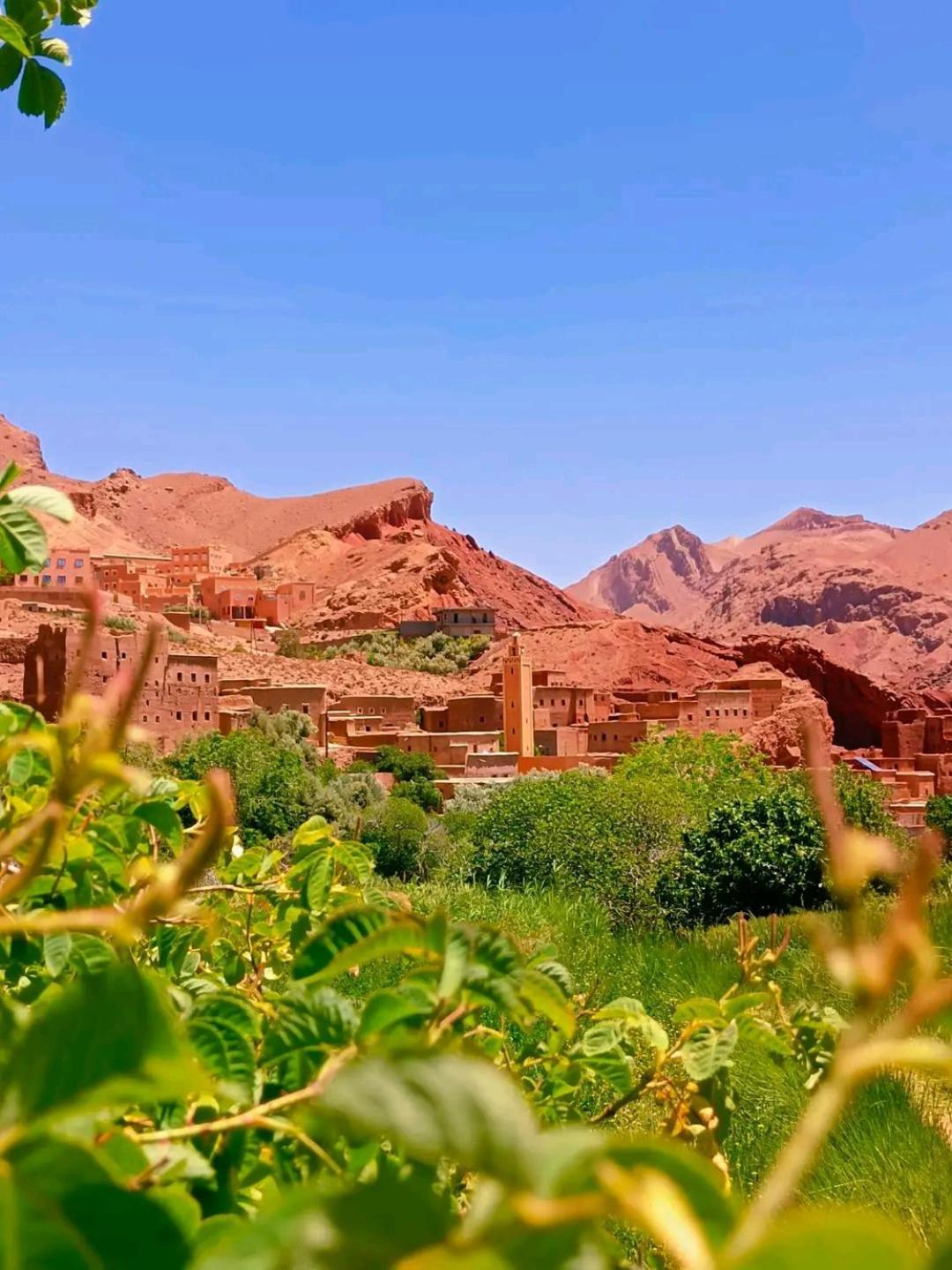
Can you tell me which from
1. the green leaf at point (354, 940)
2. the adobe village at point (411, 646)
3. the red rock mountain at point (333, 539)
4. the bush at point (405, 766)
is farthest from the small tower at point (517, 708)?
the green leaf at point (354, 940)

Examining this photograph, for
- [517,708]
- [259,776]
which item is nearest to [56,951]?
[259,776]

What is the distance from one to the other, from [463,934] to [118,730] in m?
0.38

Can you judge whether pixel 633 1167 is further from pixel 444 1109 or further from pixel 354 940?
pixel 354 940

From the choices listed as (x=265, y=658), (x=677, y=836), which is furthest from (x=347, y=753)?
(x=677, y=836)

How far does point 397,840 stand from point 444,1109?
15770 millimetres

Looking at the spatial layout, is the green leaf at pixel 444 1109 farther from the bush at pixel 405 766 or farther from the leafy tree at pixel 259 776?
the bush at pixel 405 766

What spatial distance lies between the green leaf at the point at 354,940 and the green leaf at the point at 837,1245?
429 millimetres

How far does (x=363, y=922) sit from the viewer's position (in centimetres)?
96

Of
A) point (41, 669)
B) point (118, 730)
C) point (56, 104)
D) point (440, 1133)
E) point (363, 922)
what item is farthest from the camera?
point (56, 104)

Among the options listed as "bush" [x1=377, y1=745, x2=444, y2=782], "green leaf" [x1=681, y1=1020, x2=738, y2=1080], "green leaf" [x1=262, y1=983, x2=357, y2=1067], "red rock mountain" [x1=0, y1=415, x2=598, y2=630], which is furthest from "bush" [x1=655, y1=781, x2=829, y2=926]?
"red rock mountain" [x1=0, y1=415, x2=598, y2=630]

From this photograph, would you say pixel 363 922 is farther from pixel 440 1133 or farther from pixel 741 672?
pixel 741 672

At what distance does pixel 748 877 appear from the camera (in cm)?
1098

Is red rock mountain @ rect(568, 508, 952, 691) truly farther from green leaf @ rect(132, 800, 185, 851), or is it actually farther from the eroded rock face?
green leaf @ rect(132, 800, 185, 851)

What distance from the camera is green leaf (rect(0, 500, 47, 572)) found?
1.19 metres
